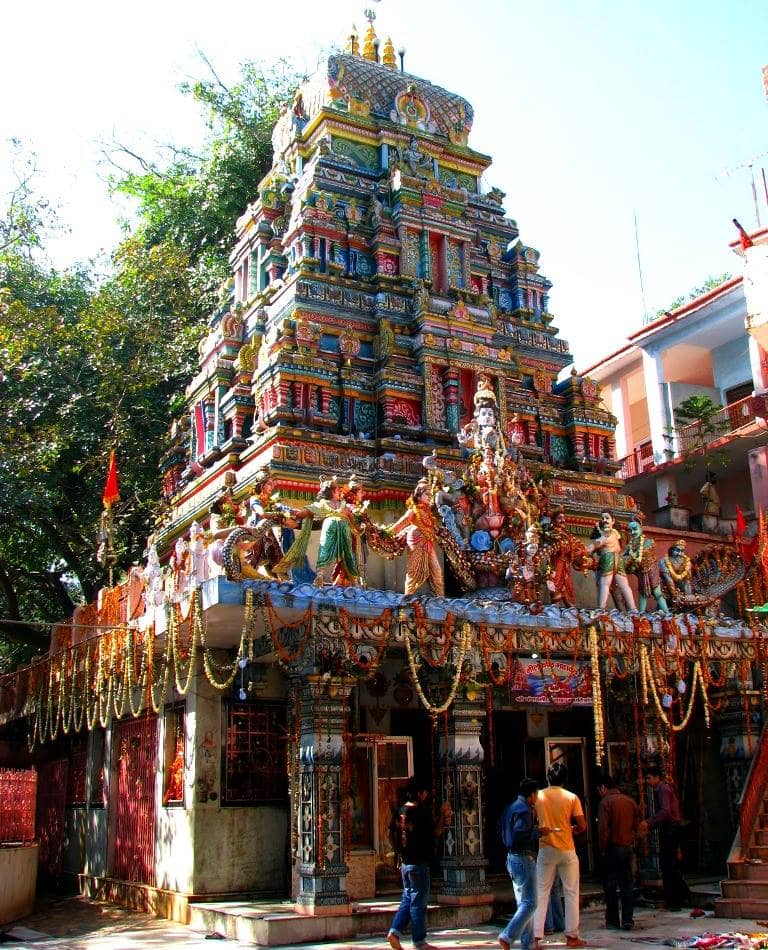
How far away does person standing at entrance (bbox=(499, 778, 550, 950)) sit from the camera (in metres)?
9.75

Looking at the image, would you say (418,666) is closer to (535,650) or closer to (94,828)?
(535,650)

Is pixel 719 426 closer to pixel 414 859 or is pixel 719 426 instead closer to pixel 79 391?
pixel 79 391

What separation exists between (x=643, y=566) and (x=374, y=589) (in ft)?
16.8

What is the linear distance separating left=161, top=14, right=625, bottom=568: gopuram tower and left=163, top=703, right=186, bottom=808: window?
366 centimetres

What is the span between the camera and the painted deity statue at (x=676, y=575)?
16.3 meters

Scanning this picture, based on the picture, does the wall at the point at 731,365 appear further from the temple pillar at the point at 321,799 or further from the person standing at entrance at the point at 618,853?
the temple pillar at the point at 321,799

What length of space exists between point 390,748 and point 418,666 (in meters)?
2.42

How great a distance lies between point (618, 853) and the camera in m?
11.3

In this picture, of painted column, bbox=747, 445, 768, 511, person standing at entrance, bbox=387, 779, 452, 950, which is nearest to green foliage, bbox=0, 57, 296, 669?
person standing at entrance, bbox=387, 779, 452, 950

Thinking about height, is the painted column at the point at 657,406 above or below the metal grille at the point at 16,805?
above

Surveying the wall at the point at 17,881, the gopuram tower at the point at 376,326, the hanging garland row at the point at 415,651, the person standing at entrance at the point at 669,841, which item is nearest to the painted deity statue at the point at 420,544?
the hanging garland row at the point at 415,651

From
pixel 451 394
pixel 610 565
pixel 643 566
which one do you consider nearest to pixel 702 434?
pixel 451 394

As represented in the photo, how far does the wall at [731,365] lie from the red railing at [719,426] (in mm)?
1199

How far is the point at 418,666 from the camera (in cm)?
1335
